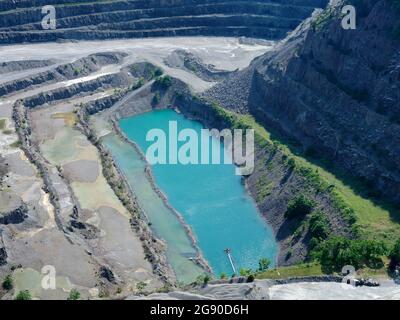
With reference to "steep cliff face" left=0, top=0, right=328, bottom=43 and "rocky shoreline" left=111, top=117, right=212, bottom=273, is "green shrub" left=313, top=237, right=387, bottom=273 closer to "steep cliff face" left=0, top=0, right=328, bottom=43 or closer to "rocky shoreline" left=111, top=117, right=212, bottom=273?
"rocky shoreline" left=111, top=117, right=212, bottom=273

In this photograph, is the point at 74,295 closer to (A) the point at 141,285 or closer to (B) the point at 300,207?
(A) the point at 141,285

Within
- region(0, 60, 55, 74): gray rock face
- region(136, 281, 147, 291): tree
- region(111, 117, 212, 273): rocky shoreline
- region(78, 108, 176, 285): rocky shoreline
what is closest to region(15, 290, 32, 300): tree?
region(136, 281, 147, 291): tree

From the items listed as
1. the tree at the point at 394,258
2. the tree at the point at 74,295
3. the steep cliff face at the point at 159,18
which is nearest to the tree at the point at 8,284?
the tree at the point at 74,295

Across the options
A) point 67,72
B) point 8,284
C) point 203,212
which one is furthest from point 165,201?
point 67,72

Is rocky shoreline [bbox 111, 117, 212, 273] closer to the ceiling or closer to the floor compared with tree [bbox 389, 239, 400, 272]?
closer to the floor

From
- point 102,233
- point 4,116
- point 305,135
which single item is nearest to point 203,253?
point 102,233

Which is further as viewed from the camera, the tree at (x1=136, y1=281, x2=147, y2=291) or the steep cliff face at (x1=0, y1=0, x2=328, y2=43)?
the steep cliff face at (x1=0, y1=0, x2=328, y2=43)
